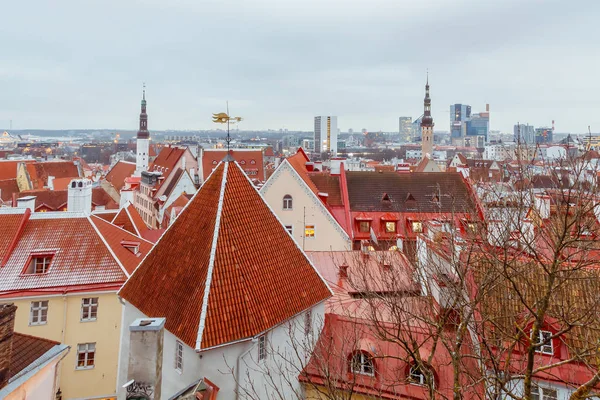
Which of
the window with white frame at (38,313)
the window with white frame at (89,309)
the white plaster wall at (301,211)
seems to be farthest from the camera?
the white plaster wall at (301,211)

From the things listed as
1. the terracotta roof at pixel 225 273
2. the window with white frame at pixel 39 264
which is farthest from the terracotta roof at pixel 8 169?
the terracotta roof at pixel 225 273

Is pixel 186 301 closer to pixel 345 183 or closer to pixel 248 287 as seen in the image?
pixel 248 287

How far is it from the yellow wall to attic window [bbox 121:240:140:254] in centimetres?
443

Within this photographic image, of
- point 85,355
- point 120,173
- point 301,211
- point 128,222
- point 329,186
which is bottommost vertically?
point 85,355

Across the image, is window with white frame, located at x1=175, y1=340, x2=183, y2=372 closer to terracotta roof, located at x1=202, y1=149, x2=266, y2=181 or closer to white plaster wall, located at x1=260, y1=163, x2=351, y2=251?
white plaster wall, located at x1=260, y1=163, x2=351, y2=251

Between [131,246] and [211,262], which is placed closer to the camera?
[211,262]

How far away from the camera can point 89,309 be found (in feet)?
64.8

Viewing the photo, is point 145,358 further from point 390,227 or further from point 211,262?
point 390,227

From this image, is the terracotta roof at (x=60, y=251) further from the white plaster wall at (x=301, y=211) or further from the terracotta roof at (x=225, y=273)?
the white plaster wall at (x=301, y=211)

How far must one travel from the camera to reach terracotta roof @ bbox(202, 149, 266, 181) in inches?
2746

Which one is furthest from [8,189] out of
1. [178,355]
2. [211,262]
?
[211,262]

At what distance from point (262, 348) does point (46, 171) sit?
7090 cm

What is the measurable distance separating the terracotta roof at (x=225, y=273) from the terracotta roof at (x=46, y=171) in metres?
62.1

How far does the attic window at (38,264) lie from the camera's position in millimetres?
19859
